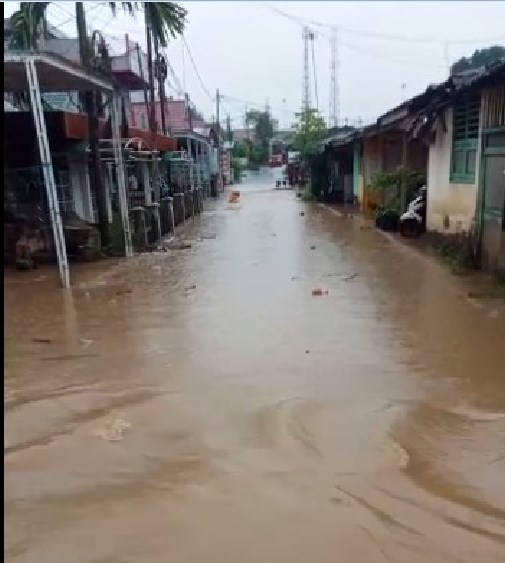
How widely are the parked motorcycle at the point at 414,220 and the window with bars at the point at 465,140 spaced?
9.75 feet

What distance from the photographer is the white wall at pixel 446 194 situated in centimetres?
1189

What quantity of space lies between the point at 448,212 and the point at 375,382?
821 cm

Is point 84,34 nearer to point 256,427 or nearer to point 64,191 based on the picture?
point 64,191

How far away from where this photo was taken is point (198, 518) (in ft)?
12.3

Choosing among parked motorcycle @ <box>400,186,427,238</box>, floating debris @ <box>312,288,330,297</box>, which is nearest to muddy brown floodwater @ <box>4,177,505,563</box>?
floating debris @ <box>312,288,330,297</box>

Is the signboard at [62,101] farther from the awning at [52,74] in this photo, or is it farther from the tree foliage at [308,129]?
the tree foliage at [308,129]

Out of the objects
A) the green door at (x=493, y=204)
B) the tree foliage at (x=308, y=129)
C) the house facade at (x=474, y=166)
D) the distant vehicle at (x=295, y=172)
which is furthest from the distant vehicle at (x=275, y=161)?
the green door at (x=493, y=204)

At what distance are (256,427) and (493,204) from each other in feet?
23.5

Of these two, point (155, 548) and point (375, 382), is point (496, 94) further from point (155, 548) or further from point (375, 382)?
point (155, 548)

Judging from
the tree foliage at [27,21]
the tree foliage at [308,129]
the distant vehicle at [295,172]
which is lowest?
the distant vehicle at [295,172]

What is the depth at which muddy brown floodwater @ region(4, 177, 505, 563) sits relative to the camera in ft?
11.8

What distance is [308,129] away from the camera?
3647 cm

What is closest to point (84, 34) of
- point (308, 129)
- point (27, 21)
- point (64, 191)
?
point (27, 21)

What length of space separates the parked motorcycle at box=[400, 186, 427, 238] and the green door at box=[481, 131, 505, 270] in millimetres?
4832
